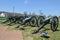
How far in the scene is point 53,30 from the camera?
19.2m

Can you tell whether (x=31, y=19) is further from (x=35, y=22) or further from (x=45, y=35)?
(x=45, y=35)

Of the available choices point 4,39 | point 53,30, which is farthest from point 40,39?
point 53,30

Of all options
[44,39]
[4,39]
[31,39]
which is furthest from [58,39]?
[4,39]

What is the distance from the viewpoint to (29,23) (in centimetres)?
2659

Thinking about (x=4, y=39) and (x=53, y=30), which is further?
(x=53, y=30)

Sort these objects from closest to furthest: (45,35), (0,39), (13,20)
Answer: (0,39) < (45,35) < (13,20)

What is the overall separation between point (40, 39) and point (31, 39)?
25.4 inches

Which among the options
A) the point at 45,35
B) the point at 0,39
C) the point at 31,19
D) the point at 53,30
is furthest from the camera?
the point at 31,19

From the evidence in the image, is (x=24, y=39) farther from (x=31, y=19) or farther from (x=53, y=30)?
(x=31, y=19)

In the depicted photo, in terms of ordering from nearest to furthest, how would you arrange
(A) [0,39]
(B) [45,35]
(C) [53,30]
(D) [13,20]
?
1. (A) [0,39]
2. (B) [45,35]
3. (C) [53,30]
4. (D) [13,20]

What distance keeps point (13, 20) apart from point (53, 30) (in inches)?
638

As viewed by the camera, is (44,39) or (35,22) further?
(35,22)

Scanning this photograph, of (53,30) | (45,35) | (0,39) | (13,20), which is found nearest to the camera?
(0,39)

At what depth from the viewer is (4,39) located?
1299cm
